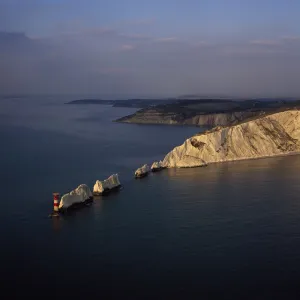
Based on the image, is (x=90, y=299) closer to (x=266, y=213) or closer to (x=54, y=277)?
(x=54, y=277)

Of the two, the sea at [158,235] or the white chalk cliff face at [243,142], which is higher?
the white chalk cliff face at [243,142]

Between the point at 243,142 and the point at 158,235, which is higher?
the point at 243,142

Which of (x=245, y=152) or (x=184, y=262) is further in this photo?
(x=245, y=152)

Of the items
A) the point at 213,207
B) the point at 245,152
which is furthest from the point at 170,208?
the point at 245,152

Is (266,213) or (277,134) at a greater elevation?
(277,134)

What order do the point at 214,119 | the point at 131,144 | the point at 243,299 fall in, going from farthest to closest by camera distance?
the point at 214,119
the point at 131,144
the point at 243,299

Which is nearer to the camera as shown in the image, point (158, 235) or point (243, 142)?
point (158, 235)

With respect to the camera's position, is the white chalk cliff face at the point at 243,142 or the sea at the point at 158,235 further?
the white chalk cliff face at the point at 243,142
